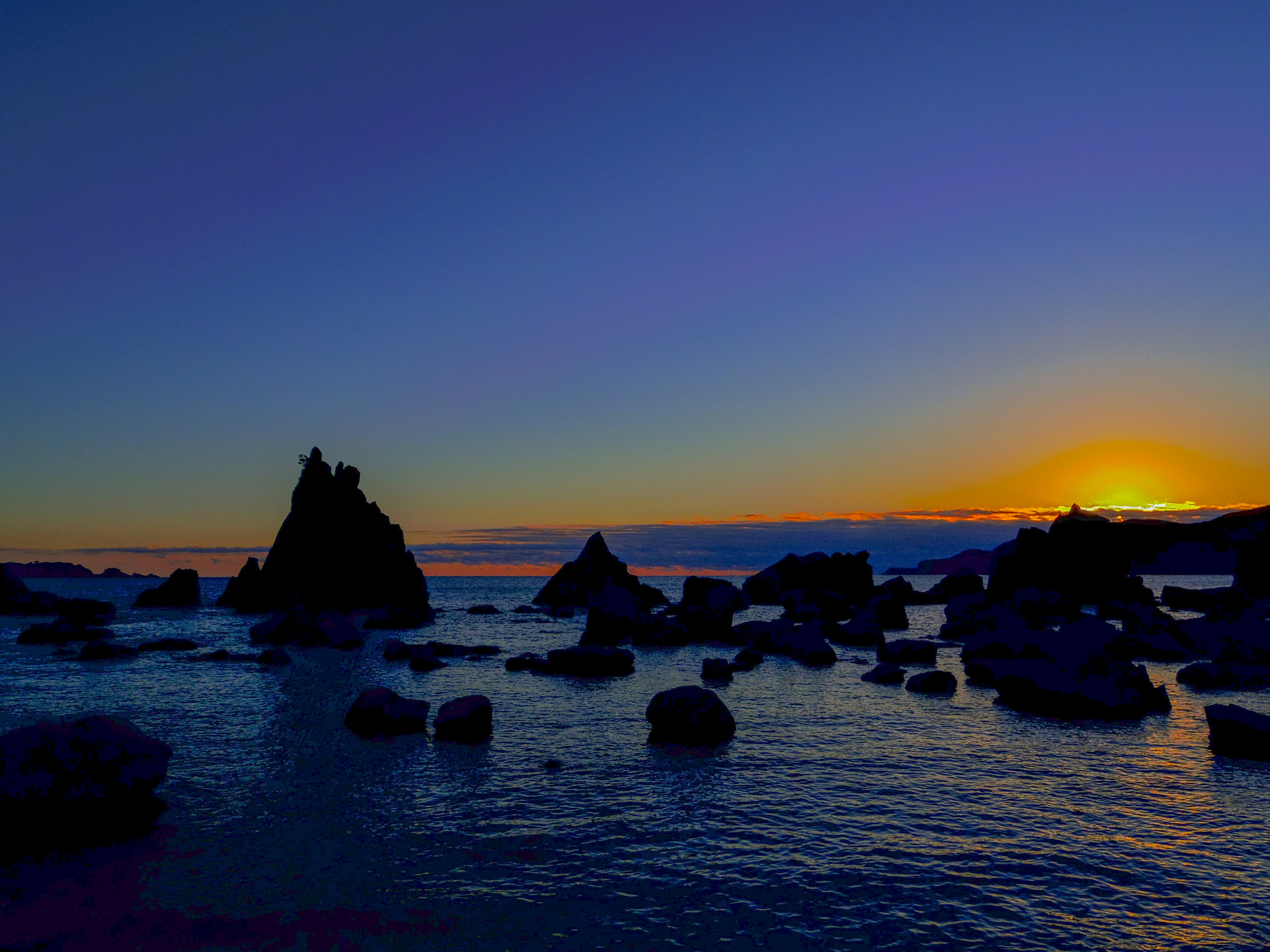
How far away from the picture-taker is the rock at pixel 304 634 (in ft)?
183

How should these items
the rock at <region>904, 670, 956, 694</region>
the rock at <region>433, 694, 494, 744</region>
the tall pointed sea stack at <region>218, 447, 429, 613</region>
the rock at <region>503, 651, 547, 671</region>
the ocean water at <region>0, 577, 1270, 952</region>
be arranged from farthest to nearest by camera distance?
the tall pointed sea stack at <region>218, 447, 429, 613</region> < the rock at <region>503, 651, 547, 671</region> < the rock at <region>904, 670, 956, 694</region> < the rock at <region>433, 694, 494, 744</region> < the ocean water at <region>0, 577, 1270, 952</region>

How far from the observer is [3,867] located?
13.2 meters

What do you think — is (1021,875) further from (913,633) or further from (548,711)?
(913,633)

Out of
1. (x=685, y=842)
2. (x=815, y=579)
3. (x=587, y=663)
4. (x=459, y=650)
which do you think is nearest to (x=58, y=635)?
(x=459, y=650)

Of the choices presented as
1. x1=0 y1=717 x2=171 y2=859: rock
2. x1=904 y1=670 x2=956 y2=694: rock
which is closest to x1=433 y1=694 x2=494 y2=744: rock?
x1=0 y1=717 x2=171 y2=859: rock

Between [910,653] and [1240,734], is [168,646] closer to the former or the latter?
[910,653]

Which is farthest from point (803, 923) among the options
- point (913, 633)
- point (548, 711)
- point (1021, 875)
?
point (913, 633)

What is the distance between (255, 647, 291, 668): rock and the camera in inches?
1716

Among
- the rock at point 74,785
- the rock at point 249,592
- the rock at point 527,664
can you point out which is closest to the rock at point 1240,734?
the rock at point 74,785

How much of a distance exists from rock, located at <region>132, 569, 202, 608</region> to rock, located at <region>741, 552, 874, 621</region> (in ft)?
290

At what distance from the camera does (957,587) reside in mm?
105438

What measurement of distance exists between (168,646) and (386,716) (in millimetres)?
37597

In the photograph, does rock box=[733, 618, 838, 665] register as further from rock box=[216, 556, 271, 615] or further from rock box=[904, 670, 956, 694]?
rock box=[216, 556, 271, 615]

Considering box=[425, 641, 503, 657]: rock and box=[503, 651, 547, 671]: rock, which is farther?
box=[425, 641, 503, 657]: rock
